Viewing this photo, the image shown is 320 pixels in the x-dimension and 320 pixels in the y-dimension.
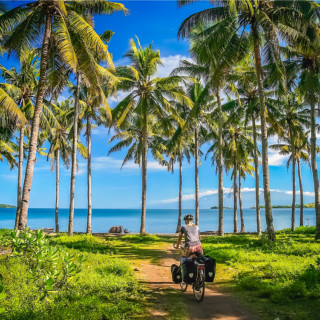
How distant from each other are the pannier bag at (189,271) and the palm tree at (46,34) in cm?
695

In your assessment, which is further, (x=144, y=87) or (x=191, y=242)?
(x=144, y=87)

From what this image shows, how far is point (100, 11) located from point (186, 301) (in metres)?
12.7


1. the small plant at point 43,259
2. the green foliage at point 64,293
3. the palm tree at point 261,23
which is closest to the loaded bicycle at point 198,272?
the green foliage at point 64,293

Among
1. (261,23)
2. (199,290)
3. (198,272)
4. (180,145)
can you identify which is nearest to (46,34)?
(261,23)

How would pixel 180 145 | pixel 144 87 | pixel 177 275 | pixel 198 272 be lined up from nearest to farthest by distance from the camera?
pixel 198 272
pixel 177 275
pixel 144 87
pixel 180 145

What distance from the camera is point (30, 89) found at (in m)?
21.3

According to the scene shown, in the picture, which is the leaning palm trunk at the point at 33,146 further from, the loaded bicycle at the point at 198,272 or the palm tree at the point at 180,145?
the palm tree at the point at 180,145

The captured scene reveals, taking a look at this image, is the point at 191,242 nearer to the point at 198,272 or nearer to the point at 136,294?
the point at 198,272

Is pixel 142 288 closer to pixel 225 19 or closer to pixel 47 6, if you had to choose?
pixel 47 6

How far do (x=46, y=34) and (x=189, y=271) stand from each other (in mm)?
10332

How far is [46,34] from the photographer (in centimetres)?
1149

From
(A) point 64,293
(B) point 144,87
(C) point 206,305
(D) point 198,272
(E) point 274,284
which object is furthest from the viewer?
(B) point 144,87

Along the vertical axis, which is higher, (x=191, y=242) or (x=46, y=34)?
(x=46, y=34)

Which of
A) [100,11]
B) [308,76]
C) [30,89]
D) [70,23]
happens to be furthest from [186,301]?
[30,89]
